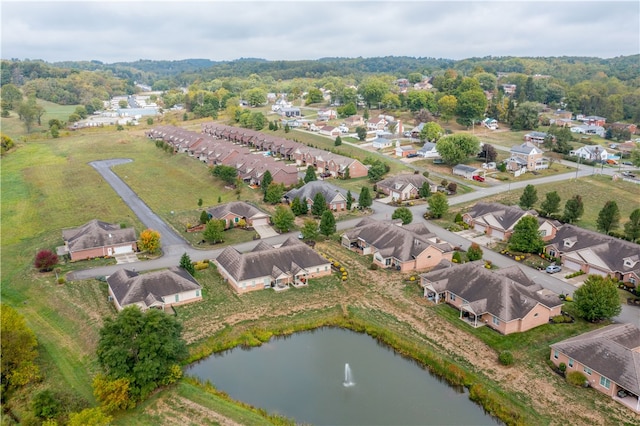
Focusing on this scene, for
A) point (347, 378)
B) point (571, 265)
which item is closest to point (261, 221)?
point (347, 378)

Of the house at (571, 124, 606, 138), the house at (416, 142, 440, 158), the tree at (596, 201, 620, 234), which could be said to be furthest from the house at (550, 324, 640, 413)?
the house at (571, 124, 606, 138)

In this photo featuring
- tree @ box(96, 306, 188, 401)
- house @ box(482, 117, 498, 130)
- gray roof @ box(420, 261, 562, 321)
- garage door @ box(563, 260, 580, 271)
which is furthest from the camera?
house @ box(482, 117, 498, 130)

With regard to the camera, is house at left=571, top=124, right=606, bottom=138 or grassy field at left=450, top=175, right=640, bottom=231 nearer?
grassy field at left=450, top=175, right=640, bottom=231

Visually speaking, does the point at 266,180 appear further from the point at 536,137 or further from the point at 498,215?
the point at 536,137

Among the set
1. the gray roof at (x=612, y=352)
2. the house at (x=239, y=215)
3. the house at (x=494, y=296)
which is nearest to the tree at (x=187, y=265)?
the house at (x=239, y=215)

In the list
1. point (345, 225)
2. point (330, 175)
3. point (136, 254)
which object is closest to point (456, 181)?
point (330, 175)

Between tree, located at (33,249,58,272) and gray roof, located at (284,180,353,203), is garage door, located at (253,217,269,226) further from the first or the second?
tree, located at (33,249,58,272)

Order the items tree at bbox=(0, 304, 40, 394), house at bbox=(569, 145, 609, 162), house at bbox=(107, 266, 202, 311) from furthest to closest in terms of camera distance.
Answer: house at bbox=(569, 145, 609, 162) < house at bbox=(107, 266, 202, 311) < tree at bbox=(0, 304, 40, 394)
